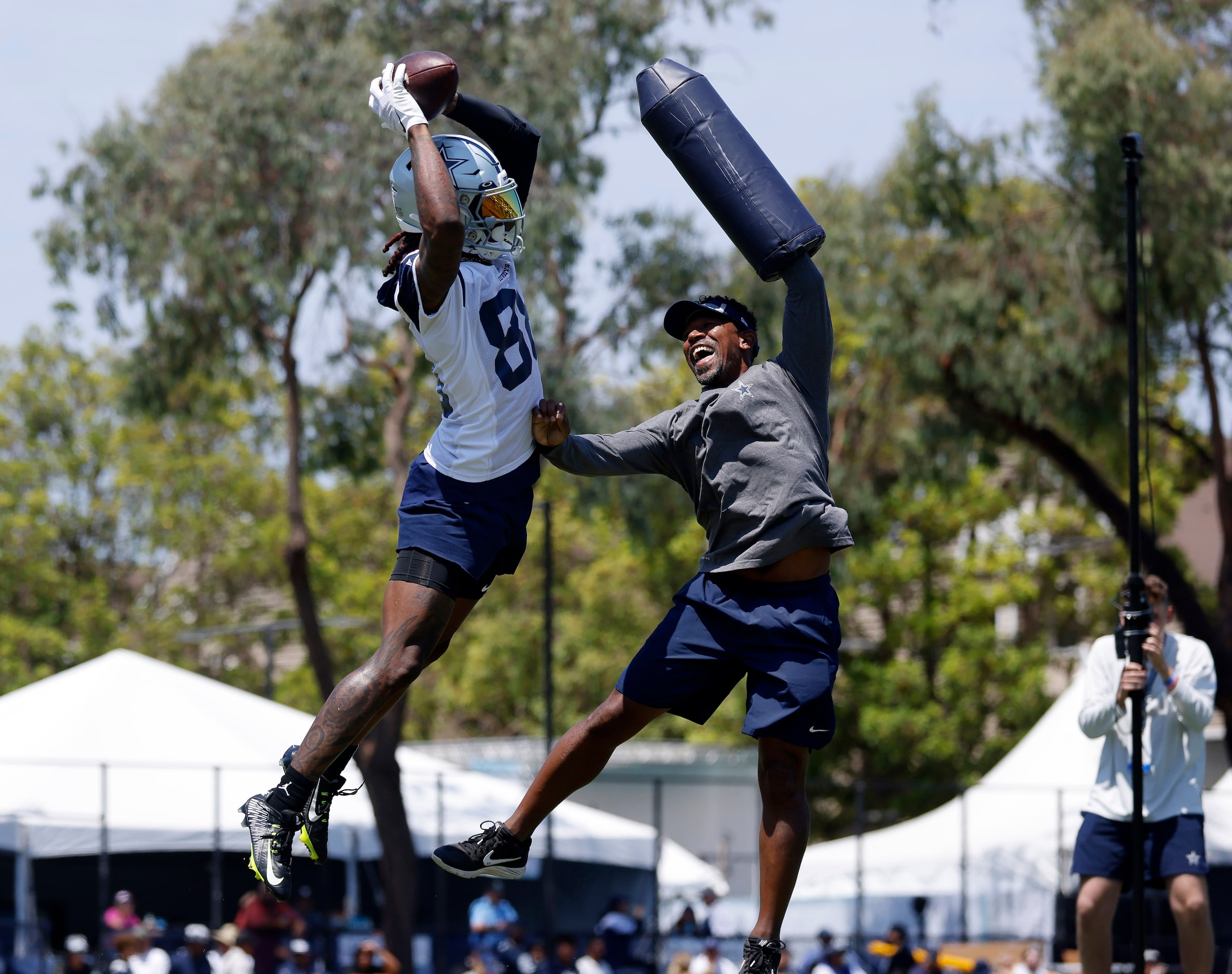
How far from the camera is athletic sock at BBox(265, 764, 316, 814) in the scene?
504 centimetres

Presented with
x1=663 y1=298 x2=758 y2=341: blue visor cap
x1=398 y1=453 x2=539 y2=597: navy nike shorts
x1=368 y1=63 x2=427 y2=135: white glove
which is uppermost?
x1=368 y1=63 x2=427 y2=135: white glove

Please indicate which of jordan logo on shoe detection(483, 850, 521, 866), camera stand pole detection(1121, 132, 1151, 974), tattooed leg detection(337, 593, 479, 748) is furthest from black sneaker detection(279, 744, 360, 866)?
camera stand pole detection(1121, 132, 1151, 974)

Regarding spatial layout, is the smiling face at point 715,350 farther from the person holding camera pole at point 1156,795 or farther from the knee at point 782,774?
the person holding camera pole at point 1156,795

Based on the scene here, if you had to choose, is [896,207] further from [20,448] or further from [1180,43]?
[20,448]

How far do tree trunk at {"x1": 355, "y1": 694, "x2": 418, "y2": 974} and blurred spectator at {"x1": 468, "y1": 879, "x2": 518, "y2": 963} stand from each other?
73 centimetres

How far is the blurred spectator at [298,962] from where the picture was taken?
1478cm

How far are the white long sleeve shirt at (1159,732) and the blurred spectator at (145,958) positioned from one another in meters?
10.1

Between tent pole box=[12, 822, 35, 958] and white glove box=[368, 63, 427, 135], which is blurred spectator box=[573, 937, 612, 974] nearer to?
tent pole box=[12, 822, 35, 958]

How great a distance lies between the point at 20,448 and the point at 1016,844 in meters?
24.9

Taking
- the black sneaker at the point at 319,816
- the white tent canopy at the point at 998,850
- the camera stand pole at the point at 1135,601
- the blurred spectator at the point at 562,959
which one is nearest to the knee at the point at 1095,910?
the camera stand pole at the point at 1135,601

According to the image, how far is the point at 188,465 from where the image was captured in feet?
122

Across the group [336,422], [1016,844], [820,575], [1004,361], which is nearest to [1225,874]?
[1016,844]

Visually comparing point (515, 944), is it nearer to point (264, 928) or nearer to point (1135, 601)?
point (264, 928)

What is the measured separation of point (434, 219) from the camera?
4.85m
